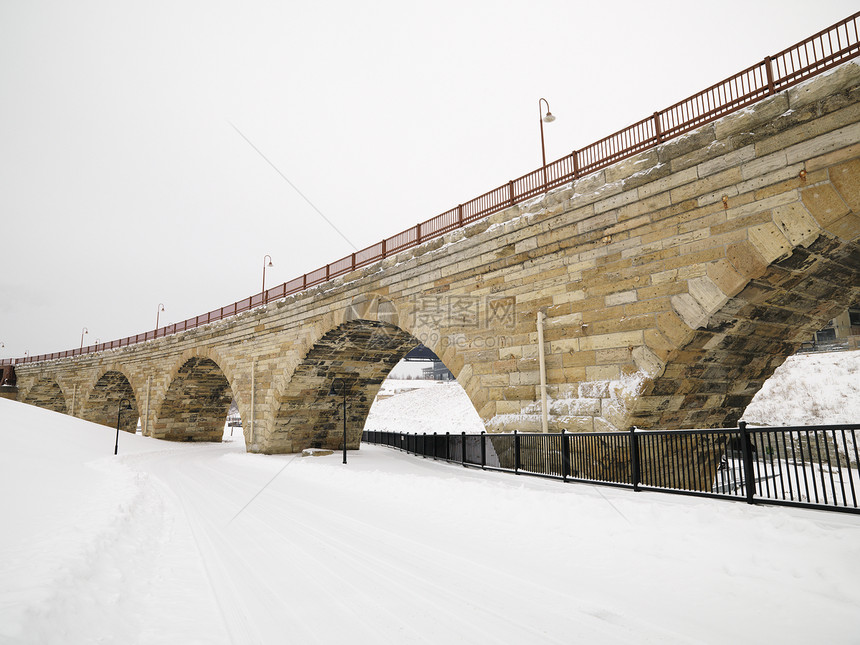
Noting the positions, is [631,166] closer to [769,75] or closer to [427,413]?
[769,75]

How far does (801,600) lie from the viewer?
12.9ft

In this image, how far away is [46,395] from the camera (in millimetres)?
49906

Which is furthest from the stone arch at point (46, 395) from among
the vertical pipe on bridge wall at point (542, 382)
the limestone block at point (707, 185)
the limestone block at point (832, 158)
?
the limestone block at point (832, 158)

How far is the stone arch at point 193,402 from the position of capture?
100.0 feet

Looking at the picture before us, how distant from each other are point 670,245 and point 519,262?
12.6 ft

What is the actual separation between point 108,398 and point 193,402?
16.2m

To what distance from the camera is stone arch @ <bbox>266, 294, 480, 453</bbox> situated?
1898cm

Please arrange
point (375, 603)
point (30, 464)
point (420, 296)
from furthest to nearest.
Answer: point (420, 296) < point (30, 464) < point (375, 603)

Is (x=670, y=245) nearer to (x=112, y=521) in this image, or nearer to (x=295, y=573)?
(x=295, y=573)

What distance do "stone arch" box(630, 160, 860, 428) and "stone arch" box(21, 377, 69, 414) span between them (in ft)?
189

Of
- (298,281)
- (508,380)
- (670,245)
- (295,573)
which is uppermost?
(298,281)

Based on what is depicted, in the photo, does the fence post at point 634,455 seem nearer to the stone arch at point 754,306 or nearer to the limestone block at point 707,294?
the stone arch at point 754,306

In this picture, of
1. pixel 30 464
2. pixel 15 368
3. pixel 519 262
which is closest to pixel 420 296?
pixel 519 262

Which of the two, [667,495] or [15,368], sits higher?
[15,368]
